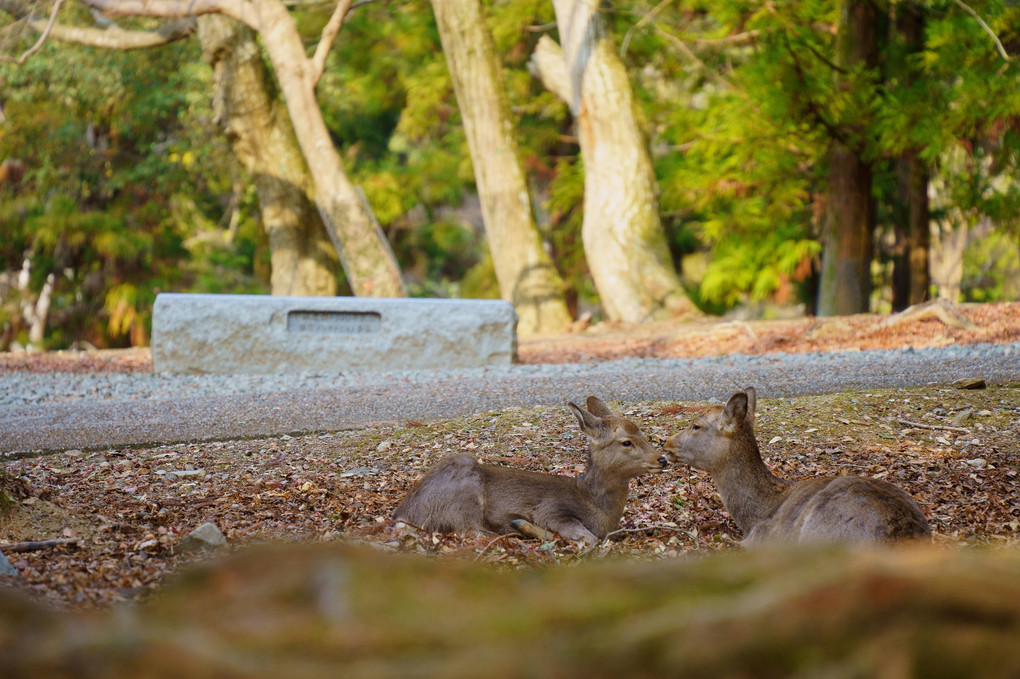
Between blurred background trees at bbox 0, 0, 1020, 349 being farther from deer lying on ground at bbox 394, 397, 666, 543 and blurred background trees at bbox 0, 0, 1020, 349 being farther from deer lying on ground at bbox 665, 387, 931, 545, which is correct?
deer lying on ground at bbox 394, 397, 666, 543

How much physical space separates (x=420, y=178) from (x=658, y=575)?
70.9 feet

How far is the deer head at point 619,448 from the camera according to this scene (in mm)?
4906

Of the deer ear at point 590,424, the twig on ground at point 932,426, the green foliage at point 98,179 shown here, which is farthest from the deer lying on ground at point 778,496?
the green foliage at point 98,179

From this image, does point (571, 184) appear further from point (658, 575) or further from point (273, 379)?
point (658, 575)

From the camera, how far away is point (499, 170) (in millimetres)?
17000

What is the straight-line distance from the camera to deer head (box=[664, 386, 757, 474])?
4816 mm

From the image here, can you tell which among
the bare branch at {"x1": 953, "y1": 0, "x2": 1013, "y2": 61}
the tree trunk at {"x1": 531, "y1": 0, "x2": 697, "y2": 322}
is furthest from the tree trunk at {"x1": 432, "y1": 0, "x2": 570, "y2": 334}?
the bare branch at {"x1": 953, "y1": 0, "x2": 1013, "y2": 61}

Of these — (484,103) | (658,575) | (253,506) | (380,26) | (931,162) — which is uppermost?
(380,26)

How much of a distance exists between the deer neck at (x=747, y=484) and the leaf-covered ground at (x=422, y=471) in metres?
0.18

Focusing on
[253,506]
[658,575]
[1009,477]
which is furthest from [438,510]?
[658,575]

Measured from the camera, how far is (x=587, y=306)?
3198cm

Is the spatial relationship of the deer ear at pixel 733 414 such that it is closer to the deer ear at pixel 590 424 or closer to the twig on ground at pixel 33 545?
the deer ear at pixel 590 424

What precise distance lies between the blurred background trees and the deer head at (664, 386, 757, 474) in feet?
32.6

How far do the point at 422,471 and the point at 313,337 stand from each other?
19.3ft
